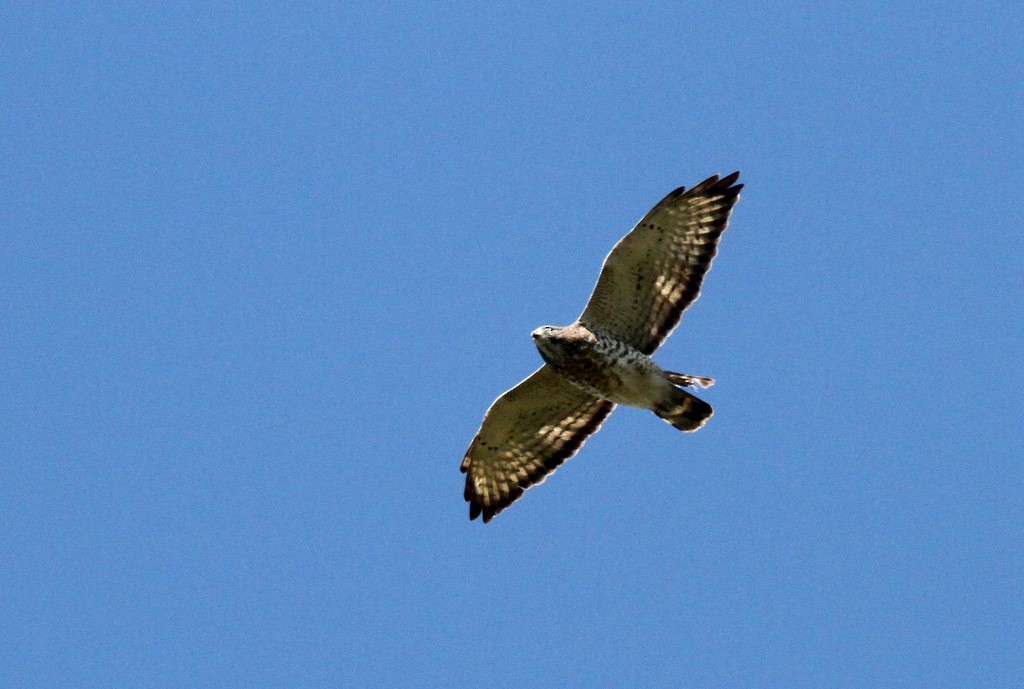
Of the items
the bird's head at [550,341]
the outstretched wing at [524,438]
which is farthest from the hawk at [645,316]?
the outstretched wing at [524,438]

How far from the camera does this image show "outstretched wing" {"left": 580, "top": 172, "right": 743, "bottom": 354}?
14.9 m

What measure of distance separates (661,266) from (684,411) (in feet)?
5.04

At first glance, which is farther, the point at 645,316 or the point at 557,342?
the point at 645,316

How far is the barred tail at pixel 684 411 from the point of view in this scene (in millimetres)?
15055

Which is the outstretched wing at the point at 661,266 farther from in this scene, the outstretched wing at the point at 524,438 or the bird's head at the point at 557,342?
the outstretched wing at the point at 524,438

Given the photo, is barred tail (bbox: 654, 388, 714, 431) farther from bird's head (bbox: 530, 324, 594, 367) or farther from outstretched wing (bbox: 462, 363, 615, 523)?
bird's head (bbox: 530, 324, 594, 367)

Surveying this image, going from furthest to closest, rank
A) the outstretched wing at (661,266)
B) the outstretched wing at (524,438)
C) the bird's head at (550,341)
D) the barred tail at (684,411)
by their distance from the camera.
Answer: the outstretched wing at (524,438) < the barred tail at (684,411) < the outstretched wing at (661,266) < the bird's head at (550,341)

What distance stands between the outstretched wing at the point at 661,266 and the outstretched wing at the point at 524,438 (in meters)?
1.01

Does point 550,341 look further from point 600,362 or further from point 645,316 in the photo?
point 645,316

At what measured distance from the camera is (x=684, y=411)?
15.1 meters

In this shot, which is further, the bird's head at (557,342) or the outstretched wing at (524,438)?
the outstretched wing at (524,438)

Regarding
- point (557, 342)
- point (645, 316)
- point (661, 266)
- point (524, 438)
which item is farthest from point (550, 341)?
point (524, 438)

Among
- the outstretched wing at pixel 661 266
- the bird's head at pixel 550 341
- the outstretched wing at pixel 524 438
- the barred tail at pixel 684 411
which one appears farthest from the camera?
the outstretched wing at pixel 524 438

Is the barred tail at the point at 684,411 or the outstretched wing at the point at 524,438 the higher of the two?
the outstretched wing at the point at 524,438
